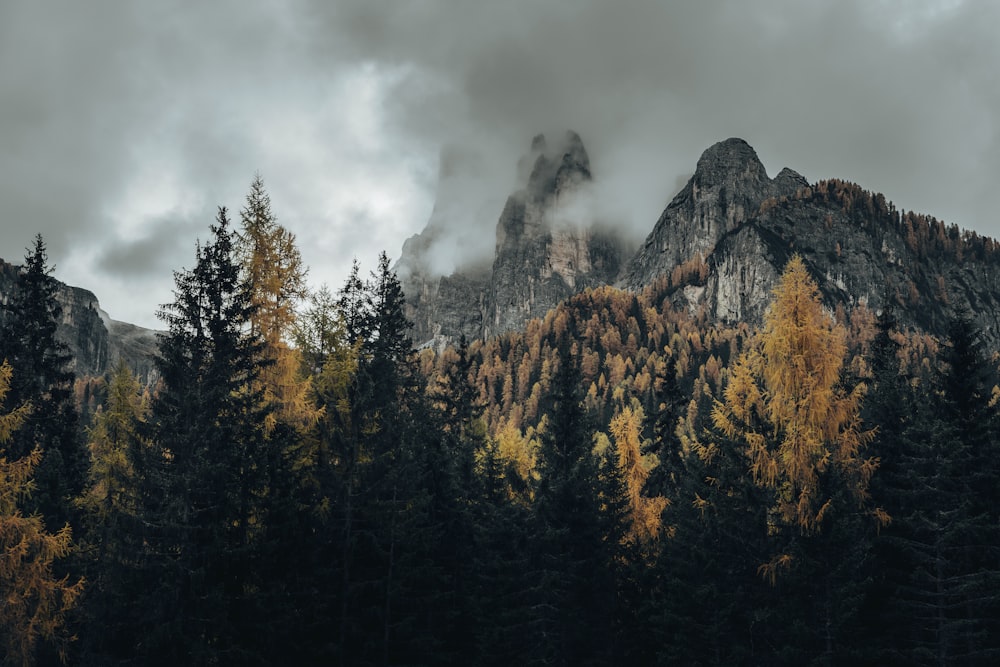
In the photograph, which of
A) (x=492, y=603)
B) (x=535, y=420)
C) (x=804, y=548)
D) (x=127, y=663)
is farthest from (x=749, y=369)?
(x=535, y=420)

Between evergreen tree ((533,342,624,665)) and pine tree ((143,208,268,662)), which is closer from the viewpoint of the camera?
pine tree ((143,208,268,662))

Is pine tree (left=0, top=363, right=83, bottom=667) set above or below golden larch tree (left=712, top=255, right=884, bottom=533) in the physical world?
below

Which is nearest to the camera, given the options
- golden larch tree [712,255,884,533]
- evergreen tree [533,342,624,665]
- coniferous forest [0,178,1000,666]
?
coniferous forest [0,178,1000,666]

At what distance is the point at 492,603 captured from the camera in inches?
1155

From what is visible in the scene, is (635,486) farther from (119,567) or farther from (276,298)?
(119,567)

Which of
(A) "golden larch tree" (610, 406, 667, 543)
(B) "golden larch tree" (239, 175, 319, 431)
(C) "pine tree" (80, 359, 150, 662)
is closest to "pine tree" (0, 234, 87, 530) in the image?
(C) "pine tree" (80, 359, 150, 662)

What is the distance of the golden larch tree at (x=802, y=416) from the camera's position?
21203 millimetres

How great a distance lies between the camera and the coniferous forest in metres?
19.4

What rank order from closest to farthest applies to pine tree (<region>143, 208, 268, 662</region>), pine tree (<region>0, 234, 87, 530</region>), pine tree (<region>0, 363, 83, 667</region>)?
pine tree (<region>143, 208, 268, 662</region>), pine tree (<region>0, 363, 83, 667</region>), pine tree (<region>0, 234, 87, 530</region>)

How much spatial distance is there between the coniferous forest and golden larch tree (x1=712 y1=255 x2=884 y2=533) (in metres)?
0.08

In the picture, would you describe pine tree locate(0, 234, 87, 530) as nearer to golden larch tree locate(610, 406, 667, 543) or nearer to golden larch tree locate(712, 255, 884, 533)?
golden larch tree locate(610, 406, 667, 543)

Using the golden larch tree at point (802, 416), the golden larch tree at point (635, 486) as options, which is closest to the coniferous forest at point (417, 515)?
the golden larch tree at point (802, 416)

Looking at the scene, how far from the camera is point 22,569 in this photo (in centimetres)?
2095

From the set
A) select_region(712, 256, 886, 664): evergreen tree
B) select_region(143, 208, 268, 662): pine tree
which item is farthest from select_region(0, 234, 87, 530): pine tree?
select_region(712, 256, 886, 664): evergreen tree
